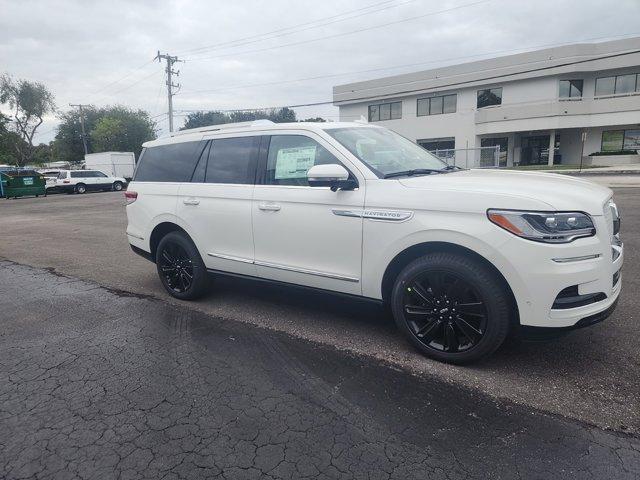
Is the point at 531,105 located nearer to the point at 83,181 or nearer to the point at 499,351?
the point at 83,181

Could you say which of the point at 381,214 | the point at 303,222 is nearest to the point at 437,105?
the point at 303,222

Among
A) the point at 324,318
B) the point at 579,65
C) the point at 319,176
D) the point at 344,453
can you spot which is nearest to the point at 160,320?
the point at 324,318

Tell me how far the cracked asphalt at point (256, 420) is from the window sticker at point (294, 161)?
4.82ft

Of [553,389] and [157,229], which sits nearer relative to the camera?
[553,389]

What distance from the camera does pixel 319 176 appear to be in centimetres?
357

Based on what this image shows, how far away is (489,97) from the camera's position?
3647cm

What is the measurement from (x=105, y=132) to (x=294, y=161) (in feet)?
197

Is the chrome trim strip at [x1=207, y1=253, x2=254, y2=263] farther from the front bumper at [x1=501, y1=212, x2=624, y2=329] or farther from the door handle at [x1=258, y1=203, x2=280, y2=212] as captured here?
the front bumper at [x1=501, y1=212, x2=624, y2=329]

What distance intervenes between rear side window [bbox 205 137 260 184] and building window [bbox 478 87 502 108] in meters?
36.0

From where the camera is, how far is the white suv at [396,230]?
9.79 feet

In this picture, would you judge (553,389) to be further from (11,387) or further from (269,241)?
(11,387)

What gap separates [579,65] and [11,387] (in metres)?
38.0

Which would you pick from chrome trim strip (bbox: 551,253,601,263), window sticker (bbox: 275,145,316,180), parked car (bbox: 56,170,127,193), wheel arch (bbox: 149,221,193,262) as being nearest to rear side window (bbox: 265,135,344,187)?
window sticker (bbox: 275,145,316,180)

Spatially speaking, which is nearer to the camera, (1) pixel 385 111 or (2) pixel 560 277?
(2) pixel 560 277
